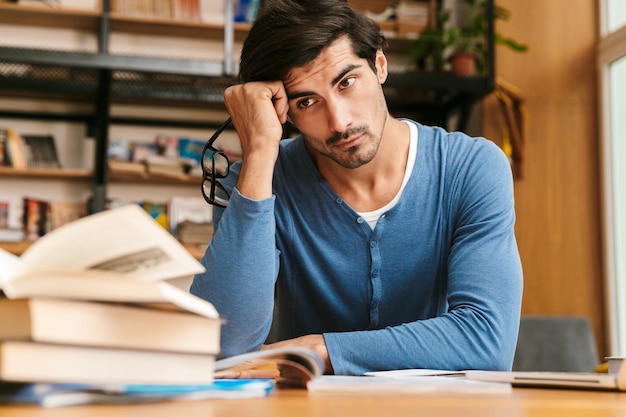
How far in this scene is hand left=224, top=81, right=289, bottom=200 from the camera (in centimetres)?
126

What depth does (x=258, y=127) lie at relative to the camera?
1363 millimetres

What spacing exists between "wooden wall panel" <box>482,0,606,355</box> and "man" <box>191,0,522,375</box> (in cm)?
256

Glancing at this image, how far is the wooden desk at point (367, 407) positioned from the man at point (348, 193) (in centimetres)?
55

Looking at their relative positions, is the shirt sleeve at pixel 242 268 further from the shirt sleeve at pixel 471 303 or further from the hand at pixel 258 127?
the shirt sleeve at pixel 471 303

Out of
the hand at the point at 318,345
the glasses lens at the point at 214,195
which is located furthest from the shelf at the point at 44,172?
the hand at the point at 318,345

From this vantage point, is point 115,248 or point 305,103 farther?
point 305,103

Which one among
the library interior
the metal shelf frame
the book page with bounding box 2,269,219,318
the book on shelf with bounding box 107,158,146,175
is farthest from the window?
the book page with bounding box 2,269,219,318

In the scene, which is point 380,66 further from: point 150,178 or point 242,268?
point 150,178

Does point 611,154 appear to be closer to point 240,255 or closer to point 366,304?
point 366,304

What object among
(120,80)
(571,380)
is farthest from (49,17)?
A: (571,380)

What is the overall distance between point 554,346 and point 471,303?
2375 millimetres

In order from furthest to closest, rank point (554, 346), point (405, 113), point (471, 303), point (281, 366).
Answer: point (405, 113) < point (554, 346) < point (471, 303) < point (281, 366)

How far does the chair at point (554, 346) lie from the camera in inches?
131

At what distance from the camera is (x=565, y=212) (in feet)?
12.9
